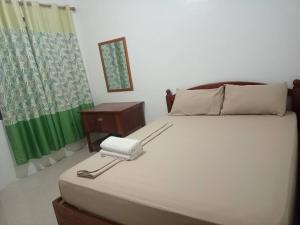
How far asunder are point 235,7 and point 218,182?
1879 millimetres

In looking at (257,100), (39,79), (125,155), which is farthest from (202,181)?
(39,79)

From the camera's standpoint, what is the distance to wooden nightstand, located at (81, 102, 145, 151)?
2.88 metres

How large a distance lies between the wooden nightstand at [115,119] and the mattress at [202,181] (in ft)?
3.77

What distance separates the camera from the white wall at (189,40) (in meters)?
2.16

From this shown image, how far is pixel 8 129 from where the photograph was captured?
2.55 metres

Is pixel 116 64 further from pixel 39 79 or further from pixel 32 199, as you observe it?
pixel 32 199

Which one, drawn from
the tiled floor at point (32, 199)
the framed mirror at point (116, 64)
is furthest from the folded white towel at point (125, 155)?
the framed mirror at point (116, 64)

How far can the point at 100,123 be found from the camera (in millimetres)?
3039

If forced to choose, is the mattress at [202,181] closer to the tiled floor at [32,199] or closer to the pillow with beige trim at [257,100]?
the pillow with beige trim at [257,100]

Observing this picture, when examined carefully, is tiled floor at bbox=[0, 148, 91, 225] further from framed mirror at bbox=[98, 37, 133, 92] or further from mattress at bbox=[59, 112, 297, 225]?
framed mirror at bbox=[98, 37, 133, 92]

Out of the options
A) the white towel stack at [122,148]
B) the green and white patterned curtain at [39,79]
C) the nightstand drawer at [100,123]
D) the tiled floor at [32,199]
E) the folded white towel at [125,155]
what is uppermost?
the green and white patterned curtain at [39,79]

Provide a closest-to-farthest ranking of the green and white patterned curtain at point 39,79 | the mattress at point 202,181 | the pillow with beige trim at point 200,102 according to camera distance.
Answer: the mattress at point 202,181 → the pillow with beige trim at point 200,102 → the green and white patterned curtain at point 39,79

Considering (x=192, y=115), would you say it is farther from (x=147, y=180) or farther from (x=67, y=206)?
(x=67, y=206)

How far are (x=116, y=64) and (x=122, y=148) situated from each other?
1973mm
